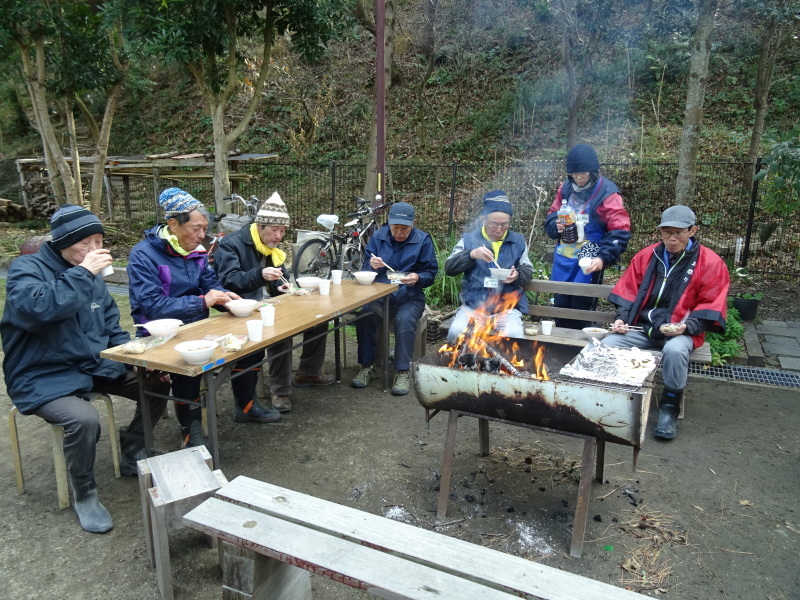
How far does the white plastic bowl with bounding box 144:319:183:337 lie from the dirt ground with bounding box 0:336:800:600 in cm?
96

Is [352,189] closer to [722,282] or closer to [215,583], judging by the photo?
[722,282]

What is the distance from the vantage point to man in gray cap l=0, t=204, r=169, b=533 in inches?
111

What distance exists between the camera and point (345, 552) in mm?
1966

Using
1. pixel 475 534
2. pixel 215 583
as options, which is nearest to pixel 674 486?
pixel 475 534

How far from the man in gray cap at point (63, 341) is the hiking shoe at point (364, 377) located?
90.0 inches

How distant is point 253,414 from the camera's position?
4262mm

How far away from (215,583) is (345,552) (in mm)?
1040

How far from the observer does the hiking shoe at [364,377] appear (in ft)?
16.4

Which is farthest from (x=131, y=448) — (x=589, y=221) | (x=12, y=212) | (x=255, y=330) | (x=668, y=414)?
(x=12, y=212)

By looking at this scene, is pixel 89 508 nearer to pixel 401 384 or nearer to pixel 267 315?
pixel 267 315

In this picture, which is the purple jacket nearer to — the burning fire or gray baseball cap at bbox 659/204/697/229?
the burning fire

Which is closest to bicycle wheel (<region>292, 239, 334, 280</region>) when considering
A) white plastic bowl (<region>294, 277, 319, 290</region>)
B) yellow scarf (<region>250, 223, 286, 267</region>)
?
white plastic bowl (<region>294, 277, 319, 290</region>)

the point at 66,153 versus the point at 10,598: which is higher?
the point at 66,153

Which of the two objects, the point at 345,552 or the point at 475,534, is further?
the point at 475,534
